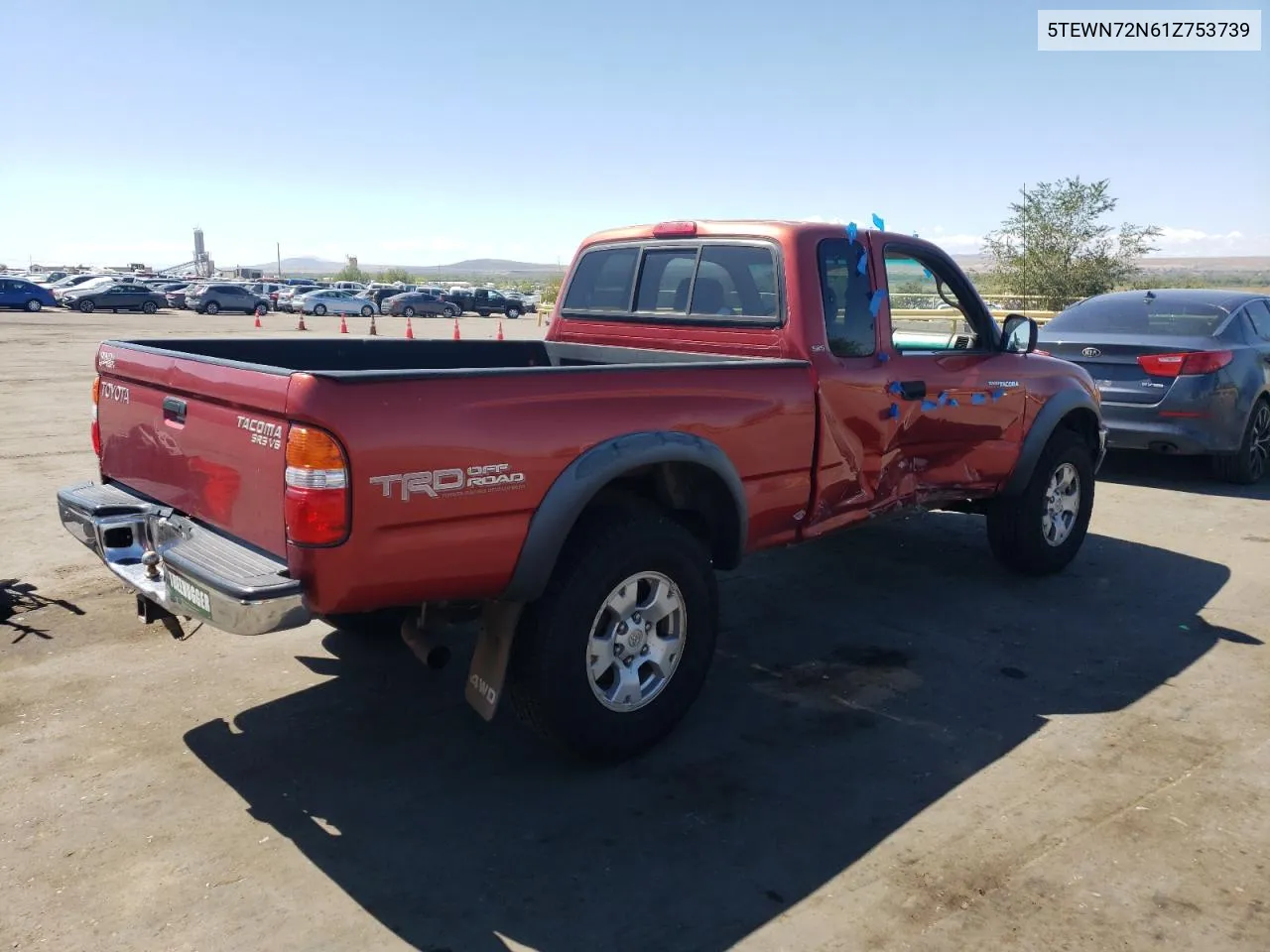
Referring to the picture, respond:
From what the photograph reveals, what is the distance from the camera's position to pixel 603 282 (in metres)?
5.46

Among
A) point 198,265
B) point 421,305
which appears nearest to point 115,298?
point 421,305

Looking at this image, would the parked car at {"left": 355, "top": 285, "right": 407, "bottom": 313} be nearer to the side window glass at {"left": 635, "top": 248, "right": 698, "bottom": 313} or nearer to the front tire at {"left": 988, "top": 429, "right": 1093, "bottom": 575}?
the side window glass at {"left": 635, "top": 248, "right": 698, "bottom": 313}

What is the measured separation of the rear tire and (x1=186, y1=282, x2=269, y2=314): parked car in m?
41.2

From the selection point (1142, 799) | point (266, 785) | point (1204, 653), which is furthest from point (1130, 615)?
point (266, 785)

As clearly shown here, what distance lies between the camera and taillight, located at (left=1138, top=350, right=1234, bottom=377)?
8352 mm

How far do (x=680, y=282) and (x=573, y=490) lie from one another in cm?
202

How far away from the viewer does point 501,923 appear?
9.15ft

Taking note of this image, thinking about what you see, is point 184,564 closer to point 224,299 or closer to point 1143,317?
point 1143,317

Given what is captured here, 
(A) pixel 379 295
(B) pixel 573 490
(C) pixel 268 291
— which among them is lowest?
(B) pixel 573 490

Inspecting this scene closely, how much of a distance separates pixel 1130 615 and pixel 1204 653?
55 centimetres

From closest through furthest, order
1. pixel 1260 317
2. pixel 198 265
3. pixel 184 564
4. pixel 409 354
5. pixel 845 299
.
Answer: pixel 184 564 < pixel 845 299 < pixel 409 354 < pixel 1260 317 < pixel 198 265

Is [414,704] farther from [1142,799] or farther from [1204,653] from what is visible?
[1204,653]

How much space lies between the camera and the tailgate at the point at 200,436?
3.02 m

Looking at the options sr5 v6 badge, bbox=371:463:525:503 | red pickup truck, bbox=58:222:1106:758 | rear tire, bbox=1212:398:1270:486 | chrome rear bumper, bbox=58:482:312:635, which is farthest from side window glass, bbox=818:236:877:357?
rear tire, bbox=1212:398:1270:486
